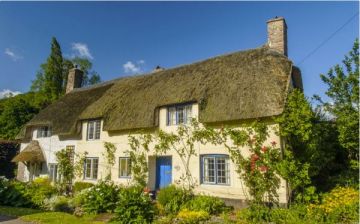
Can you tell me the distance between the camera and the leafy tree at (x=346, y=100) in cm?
1084

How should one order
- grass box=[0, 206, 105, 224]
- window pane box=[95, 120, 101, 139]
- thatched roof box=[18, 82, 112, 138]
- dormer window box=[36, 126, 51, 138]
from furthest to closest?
1. dormer window box=[36, 126, 51, 138]
2. thatched roof box=[18, 82, 112, 138]
3. window pane box=[95, 120, 101, 139]
4. grass box=[0, 206, 105, 224]

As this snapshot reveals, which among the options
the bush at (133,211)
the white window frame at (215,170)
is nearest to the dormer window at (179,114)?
the white window frame at (215,170)

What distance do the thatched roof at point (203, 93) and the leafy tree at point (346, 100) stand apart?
196cm

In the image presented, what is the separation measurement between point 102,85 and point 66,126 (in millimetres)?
5544

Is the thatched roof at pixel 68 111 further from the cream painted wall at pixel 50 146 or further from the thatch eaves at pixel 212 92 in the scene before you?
the thatch eaves at pixel 212 92

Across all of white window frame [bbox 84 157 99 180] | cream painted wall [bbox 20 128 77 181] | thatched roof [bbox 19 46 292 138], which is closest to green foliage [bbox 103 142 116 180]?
thatched roof [bbox 19 46 292 138]

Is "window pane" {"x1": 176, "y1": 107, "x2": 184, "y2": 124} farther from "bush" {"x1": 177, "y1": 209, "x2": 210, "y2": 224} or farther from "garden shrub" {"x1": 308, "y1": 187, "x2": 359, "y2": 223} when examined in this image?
"garden shrub" {"x1": 308, "y1": 187, "x2": 359, "y2": 223}

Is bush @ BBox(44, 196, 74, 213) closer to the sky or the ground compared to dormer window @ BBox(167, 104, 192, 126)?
closer to the ground

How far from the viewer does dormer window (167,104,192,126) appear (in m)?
14.5

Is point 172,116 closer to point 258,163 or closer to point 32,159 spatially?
point 258,163

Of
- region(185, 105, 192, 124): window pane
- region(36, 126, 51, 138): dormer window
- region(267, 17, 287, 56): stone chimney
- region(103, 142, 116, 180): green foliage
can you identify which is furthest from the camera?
region(36, 126, 51, 138): dormer window

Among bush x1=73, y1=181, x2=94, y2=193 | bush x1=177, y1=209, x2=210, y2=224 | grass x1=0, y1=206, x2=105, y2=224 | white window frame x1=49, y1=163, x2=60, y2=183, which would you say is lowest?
grass x1=0, y1=206, x2=105, y2=224

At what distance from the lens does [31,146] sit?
22312mm

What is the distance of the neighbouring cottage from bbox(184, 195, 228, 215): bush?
2.91 ft
